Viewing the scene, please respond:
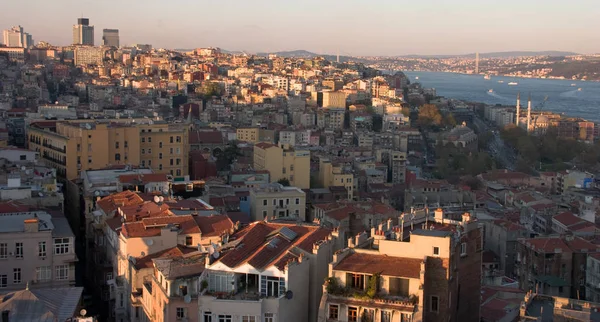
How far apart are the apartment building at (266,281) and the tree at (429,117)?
1551 inches

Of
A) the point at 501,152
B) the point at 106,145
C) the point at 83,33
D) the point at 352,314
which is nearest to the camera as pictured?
the point at 352,314

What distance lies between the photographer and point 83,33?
92250 millimetres

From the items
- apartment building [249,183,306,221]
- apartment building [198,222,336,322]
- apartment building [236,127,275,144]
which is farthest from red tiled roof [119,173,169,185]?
apartment building [236,127,275,144]

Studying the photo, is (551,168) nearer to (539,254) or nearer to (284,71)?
(539,254)

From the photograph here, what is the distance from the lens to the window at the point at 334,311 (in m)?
6.85

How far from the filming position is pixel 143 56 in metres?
69.1

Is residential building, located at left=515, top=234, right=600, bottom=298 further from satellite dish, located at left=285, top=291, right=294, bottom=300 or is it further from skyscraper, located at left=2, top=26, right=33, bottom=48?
skyscraper, located at left=2, top=26, right=33, bottom=48

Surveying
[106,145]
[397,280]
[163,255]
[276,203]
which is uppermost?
[397,280]

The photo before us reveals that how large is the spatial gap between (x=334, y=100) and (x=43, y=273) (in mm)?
38958

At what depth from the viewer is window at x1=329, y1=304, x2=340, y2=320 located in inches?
270

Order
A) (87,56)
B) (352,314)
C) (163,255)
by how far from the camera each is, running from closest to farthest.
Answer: (352,314), (163,255), (87,56)

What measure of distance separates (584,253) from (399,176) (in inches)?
583

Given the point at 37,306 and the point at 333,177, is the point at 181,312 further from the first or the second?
the point at 333,177

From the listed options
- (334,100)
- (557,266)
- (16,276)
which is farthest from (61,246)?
(334,100)
